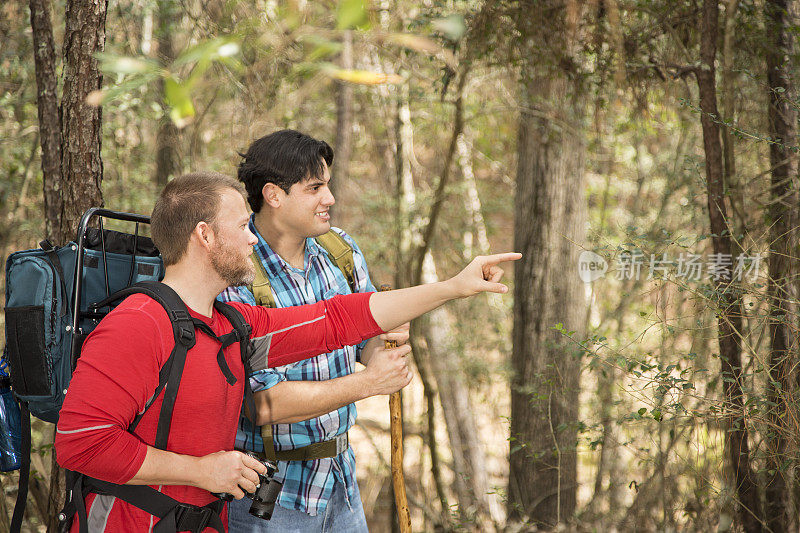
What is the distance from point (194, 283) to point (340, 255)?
828 millimetres

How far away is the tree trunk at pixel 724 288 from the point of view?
327 centimetres

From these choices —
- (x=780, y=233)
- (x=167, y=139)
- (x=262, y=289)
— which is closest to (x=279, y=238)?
(x=262, y=289)

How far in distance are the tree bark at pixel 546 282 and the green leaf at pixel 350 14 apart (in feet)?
13.7

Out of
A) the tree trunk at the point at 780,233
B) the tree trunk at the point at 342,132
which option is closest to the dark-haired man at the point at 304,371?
the tree trunk at the point at 780,233

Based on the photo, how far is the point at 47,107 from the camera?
3.21 metres

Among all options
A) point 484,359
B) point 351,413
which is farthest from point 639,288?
point 351,413

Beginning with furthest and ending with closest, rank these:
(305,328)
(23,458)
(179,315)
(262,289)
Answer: (262,289) < (305,328) < (23,458) < (179,315)

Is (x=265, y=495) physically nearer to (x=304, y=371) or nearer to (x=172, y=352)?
(x=304, y=371)

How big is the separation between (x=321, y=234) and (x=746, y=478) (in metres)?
2.39

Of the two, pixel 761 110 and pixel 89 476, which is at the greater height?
pixel 761 110

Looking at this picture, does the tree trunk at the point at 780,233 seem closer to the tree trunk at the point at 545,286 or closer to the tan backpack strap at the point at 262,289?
the tree trunk at the point at 545,286

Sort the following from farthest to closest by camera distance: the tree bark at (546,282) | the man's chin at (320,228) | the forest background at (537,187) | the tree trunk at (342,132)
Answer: the tree trunk at (342,132) < the tree bark at (546,282) < the forest background at (537,187) < the man's chin at (320,228)

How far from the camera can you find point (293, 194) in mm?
2428

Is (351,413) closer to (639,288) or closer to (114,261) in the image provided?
(114,261)
